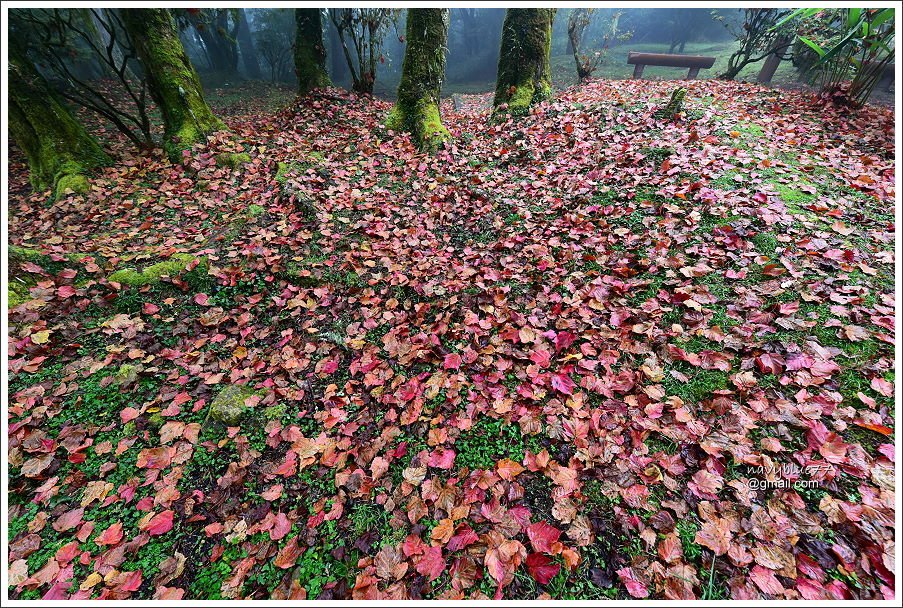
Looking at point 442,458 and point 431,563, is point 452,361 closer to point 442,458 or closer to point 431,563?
point 442,458

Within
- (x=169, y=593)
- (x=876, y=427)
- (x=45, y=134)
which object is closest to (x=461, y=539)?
(x=169, y=593)

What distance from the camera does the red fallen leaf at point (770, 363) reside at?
2.54 meters

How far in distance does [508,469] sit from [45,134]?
8154 millimetres

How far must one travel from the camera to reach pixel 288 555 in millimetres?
2061

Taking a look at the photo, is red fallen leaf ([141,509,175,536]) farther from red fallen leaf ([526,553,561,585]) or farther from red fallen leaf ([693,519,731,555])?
red fallen leaf ([693,519,731,555])

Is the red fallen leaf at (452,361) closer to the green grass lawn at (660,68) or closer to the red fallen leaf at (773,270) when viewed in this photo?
the red fallen leaf at (773,270)

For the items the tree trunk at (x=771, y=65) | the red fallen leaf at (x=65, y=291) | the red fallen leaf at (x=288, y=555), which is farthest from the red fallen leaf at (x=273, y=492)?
the tree trunk at (x=771, y=65)

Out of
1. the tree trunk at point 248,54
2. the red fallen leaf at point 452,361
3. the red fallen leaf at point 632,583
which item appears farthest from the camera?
the tree trunk at point 248,54

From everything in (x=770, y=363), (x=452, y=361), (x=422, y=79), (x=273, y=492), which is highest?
(x=422, y=79)

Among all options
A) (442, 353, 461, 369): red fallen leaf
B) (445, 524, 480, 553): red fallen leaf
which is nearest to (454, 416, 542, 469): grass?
(445, 524, 480, 553): red fallen leaf

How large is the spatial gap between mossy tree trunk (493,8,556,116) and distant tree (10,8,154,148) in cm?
667

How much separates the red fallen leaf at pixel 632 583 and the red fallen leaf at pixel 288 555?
1800 mm

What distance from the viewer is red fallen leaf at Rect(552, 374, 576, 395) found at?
8.88 ft

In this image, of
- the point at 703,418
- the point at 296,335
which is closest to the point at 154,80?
the point at 296,335
